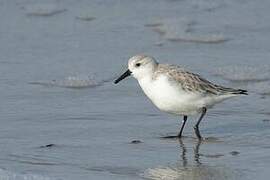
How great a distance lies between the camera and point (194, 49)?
9.77m

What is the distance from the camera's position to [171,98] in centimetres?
745

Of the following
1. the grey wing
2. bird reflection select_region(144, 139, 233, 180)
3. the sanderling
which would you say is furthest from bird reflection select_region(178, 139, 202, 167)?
the grey wing

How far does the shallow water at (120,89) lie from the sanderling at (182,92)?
0.21 metres

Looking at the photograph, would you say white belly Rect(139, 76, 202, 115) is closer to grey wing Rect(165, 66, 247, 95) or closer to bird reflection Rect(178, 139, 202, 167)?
grey wing Rect(165, 66, 247, 95)

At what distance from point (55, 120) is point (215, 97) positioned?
1290 millimetres

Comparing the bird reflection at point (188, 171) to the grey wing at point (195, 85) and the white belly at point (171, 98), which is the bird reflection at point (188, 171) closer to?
the white belly at point (171, 98)

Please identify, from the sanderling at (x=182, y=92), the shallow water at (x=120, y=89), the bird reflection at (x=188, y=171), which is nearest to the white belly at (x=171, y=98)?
the sanderling at (x=182, y=92)

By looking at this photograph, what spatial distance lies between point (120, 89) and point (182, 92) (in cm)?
119

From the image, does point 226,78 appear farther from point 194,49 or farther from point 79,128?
point 79,128

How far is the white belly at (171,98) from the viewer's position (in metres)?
7.43

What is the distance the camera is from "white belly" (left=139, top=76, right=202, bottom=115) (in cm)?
743

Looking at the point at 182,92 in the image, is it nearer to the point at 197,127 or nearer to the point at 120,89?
the point at 197,127

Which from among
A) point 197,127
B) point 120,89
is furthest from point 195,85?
point 120,89

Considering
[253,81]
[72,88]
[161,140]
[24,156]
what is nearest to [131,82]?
[72,88]
